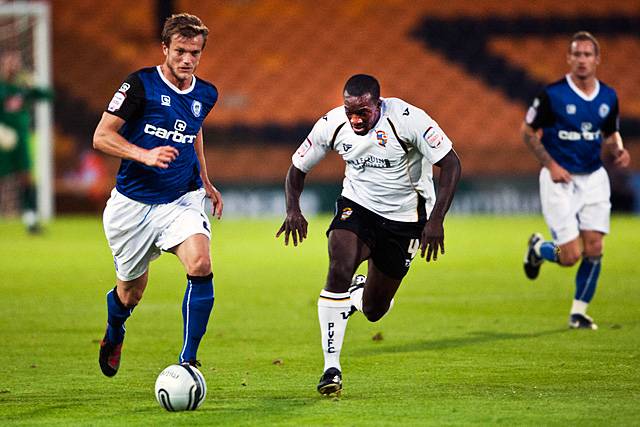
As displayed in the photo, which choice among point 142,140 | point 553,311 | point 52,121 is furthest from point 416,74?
point 142,140

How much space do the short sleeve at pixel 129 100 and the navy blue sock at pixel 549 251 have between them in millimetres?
4546

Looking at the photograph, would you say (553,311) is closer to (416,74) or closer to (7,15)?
(7,15)

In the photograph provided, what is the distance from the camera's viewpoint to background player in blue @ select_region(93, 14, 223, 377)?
6.06 meters

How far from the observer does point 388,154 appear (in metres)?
6.71

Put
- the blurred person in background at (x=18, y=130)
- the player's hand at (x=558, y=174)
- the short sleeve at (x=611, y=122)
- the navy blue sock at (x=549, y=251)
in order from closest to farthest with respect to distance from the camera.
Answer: the player's hand at (x=558, y=174) < the short sleeve at (x=611, y=122) < the navy blue sock at (x=549, y=251) < the blurred person in background at (x=18, y=130)

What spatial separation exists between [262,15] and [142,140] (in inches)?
1016

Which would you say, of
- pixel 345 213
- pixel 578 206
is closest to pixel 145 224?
pixel 345 213

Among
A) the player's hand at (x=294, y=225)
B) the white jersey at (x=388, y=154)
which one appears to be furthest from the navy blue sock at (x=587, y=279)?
the player's hand at (x=294, y=225)

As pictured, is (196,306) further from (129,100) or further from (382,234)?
(382,234)

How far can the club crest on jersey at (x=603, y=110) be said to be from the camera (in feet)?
30.6

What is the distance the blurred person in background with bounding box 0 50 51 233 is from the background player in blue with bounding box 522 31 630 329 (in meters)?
11.4

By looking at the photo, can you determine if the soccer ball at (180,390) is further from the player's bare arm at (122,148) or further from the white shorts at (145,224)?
the player's bare arm at (122,148)

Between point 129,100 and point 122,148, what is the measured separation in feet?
1.21

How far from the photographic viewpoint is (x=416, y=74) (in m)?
30.6
